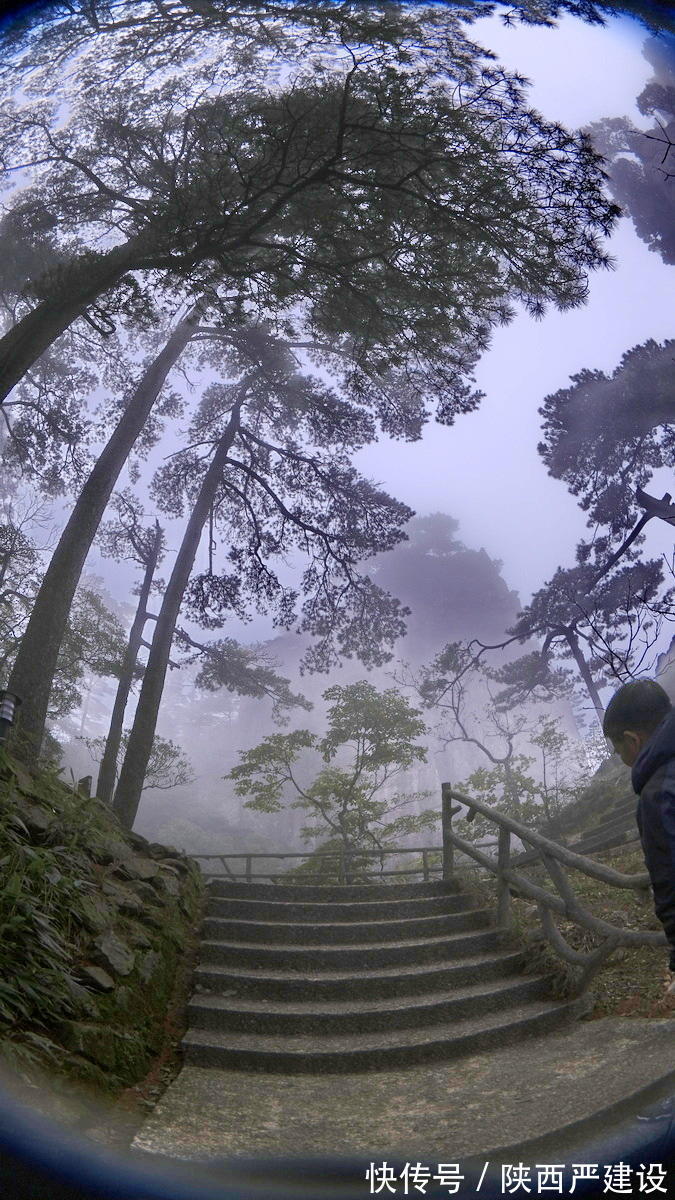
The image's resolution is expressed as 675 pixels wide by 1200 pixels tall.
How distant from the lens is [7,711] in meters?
2.73

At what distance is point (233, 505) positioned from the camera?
392cm

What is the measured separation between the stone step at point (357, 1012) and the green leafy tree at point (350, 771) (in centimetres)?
179

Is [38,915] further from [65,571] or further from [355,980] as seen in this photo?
[65,571]

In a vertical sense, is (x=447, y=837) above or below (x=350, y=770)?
below

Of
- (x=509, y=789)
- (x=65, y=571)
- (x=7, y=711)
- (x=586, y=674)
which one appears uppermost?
(x=65, y=571)

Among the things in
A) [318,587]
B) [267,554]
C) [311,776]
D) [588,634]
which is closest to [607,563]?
[588,634]

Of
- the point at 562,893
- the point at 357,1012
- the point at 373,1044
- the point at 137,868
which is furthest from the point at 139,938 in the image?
the point at 562,893

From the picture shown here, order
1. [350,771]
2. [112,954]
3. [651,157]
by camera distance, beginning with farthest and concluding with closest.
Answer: [350,771], [112,954], [651,157]

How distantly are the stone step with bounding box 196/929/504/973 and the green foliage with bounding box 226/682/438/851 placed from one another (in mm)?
1409

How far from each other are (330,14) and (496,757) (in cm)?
371

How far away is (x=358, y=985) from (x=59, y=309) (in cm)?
327

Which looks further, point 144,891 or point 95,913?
point 144,891

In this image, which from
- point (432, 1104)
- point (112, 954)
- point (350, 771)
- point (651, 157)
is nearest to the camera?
point (432, 1104)

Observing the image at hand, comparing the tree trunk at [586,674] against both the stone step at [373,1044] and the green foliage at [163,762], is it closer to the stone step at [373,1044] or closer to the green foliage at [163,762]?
the stone step at [373,1044]
